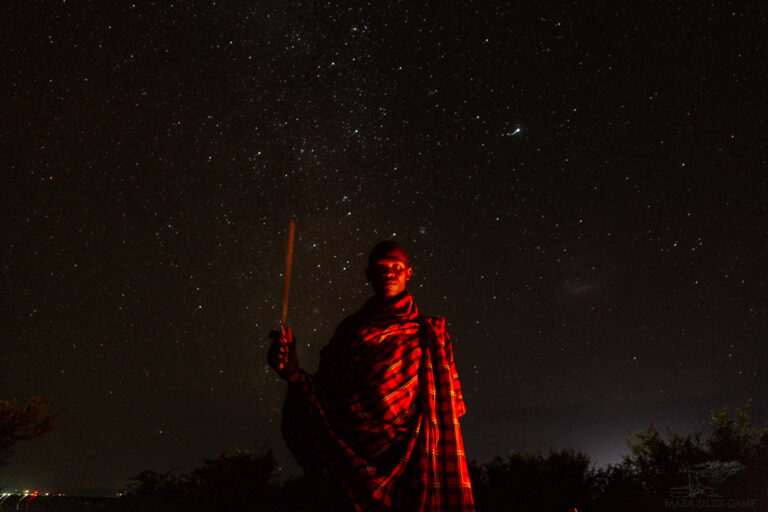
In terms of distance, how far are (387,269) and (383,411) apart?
1.00 meters

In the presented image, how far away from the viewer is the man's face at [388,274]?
11.9 feet

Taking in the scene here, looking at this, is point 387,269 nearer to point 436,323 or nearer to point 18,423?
point 436,323

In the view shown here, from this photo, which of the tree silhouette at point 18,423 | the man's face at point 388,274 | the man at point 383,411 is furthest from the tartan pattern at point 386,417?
the tree silhouette at point 18,423

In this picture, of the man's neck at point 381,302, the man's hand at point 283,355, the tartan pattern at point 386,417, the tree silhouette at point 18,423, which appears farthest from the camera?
the tree silhouette at point 18,423

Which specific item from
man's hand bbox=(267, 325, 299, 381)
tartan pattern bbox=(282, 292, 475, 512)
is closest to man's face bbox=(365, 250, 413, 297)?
tartan pattern bbox=(282, 292, 475, 512)

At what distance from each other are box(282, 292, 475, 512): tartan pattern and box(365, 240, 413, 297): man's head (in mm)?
136

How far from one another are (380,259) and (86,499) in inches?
324

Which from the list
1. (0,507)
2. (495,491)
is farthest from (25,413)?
(495,491)

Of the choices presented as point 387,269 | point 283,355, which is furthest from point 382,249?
point 283,355

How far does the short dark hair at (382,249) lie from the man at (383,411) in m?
0.09

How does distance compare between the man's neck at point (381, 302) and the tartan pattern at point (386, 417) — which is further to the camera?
the man's neck at point (381, 302)

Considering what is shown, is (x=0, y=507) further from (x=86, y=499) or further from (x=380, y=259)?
(x=380, y=259)

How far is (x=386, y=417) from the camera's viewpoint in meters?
3.12

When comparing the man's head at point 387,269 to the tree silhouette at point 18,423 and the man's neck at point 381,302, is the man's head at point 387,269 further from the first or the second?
the tree silhouette at point 18,423
